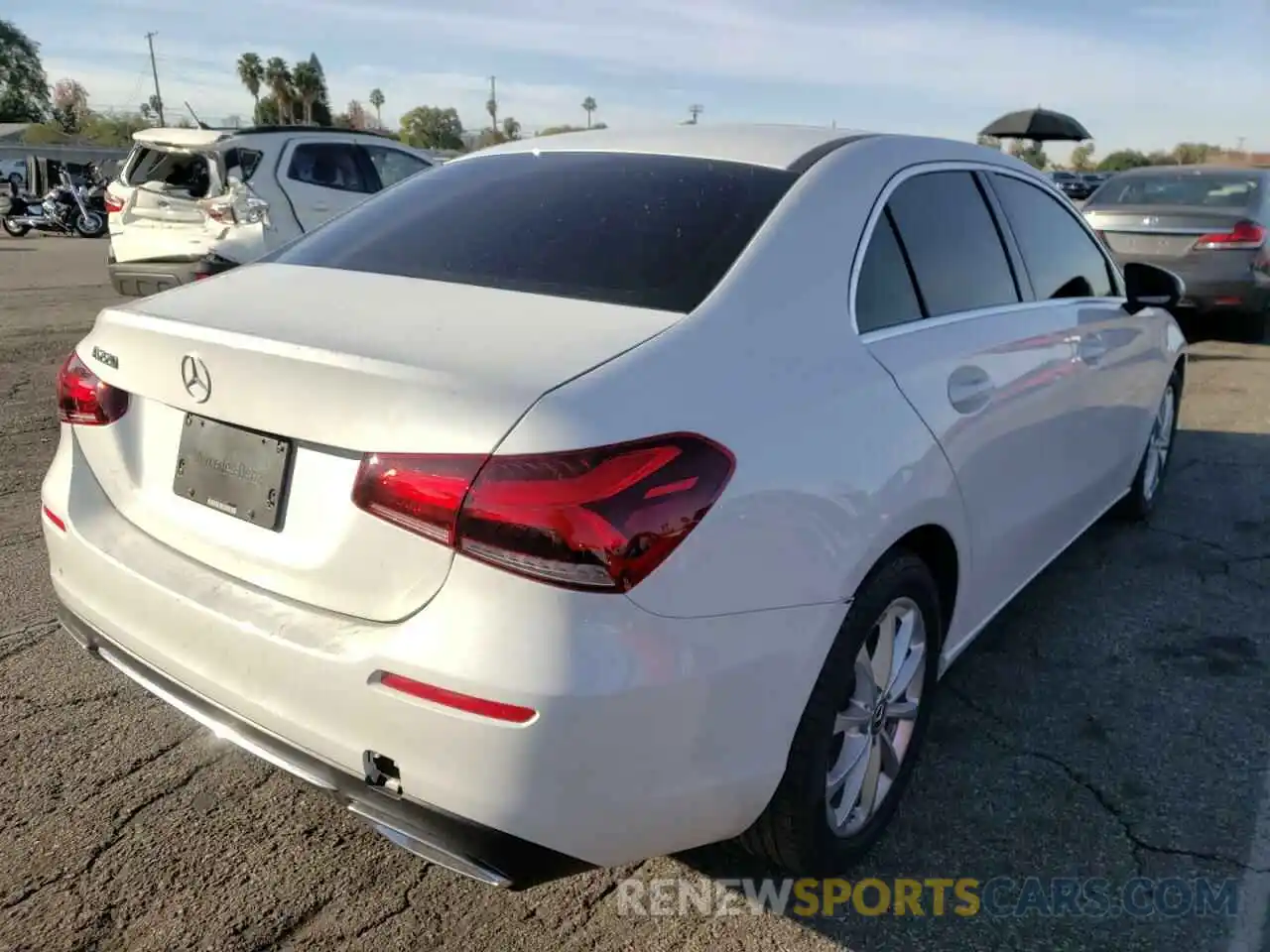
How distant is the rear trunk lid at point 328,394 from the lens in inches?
72.2

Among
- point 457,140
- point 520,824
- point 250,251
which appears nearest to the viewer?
point 520,824

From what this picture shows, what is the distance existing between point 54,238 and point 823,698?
24605 millimetres

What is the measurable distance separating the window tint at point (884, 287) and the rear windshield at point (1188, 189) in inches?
334

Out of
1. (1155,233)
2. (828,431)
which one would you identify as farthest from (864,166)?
(1155,233)

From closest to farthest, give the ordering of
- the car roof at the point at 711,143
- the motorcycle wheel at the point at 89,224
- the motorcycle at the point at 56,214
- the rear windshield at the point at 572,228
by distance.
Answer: the rear windshield at the point at 572,228, the car roof at the point at 711,143, the motorcycle at the point at 56,214, the motorcycle wheel at the point at 89,224

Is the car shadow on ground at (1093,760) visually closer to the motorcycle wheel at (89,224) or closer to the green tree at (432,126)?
the motorcycle wheel at (89,224)

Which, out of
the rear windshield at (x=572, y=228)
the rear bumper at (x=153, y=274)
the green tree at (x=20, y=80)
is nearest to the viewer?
the rear windshield at (x=572, y=228)

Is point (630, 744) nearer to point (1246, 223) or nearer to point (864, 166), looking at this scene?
point (864, 166)

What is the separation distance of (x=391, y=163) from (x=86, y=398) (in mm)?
8722

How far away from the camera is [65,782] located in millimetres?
2787

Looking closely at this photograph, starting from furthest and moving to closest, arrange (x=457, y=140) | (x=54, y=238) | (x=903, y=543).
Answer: (x=457, y=140), (x=54, y=238), (x=903, y=543)

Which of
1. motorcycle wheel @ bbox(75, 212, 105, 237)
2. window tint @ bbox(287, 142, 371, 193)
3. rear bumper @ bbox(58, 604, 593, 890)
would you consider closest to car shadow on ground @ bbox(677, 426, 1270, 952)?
rear bumper @ bbox(58, 604, 593, 890)

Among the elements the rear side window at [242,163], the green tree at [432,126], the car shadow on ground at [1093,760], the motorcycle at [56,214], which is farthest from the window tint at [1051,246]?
the green tree at [432,126]

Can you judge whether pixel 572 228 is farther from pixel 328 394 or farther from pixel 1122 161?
pixel 1122 161
